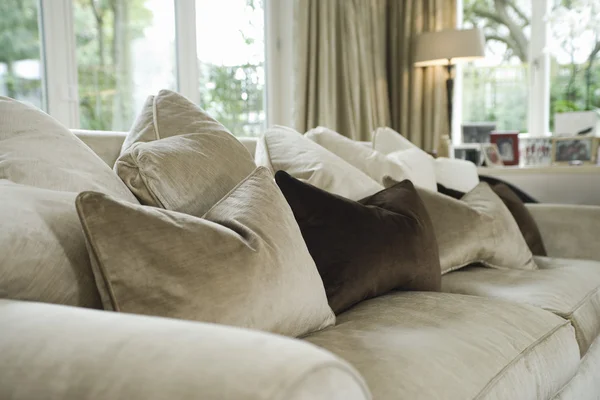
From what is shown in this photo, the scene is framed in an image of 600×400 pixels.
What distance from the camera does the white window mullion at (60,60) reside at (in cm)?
271

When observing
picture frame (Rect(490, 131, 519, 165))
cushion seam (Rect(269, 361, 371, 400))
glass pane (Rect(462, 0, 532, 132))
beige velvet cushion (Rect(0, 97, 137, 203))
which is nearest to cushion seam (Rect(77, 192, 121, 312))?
beige velvet cushion (Rect(0, 97, 137, 203))

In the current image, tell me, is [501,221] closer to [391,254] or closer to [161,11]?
[391,254]

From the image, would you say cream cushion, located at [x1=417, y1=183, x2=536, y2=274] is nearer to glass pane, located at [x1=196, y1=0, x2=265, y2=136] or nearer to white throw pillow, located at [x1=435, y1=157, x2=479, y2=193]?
white throw pillow, located at [x1=435, y1=157, x2=479, y2=193]

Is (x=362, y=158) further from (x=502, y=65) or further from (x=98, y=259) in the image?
(x=502, y=65)

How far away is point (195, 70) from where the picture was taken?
352 centimetres

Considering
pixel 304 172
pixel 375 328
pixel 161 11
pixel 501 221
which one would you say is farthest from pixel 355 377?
pixel 161 11

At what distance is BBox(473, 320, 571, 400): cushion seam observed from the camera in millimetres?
1135

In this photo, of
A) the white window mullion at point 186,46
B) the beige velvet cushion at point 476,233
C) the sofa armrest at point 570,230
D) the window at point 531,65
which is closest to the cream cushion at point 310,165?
the beige velvet cushion at point 476,233

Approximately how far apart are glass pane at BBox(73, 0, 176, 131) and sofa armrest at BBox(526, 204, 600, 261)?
6.07 feet

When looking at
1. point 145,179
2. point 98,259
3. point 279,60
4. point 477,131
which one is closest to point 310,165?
point 145,179

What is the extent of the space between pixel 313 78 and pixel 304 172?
210cm

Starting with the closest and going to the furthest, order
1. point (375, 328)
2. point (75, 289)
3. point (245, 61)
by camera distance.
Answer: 1. point (75, 289)
2. point (375, 328)
3. point (245, 61)

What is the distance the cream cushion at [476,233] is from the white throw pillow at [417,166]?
0.82 ft

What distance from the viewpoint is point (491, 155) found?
411 centimetres
